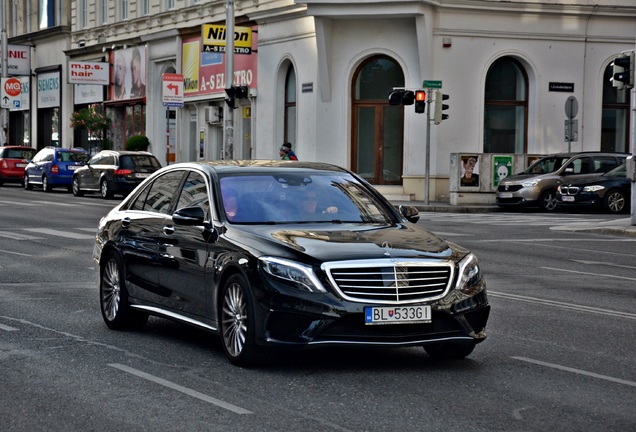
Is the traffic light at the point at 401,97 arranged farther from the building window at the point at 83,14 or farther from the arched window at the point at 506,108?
the building window at the point at 83,14

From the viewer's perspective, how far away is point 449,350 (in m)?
8.98

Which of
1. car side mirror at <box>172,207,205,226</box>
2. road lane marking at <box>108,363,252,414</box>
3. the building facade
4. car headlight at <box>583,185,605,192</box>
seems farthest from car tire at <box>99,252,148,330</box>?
the building facade

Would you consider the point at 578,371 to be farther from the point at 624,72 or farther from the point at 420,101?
the point at 420,101

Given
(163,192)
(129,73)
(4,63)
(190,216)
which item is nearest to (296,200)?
(190,216)

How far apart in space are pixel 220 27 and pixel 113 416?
35.4 meters

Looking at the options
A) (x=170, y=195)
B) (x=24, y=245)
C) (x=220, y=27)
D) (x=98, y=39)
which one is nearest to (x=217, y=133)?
(x=220, y=27)

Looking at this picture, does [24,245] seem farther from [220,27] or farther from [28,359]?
[220,27]

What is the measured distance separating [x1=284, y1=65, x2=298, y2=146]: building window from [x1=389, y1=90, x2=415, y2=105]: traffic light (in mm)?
7952

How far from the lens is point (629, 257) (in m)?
19.3

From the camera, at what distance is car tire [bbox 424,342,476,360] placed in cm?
892

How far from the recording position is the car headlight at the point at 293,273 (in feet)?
27.0

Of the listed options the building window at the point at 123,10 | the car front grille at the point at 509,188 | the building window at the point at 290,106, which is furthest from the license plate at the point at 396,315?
the building window at the point at 123,10

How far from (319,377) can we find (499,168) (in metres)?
27.9

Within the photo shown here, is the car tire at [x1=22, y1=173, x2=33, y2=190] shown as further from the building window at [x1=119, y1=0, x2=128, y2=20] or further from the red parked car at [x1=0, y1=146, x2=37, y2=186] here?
the building window at [x1=119, y1=0, x2=128, y2=20]
